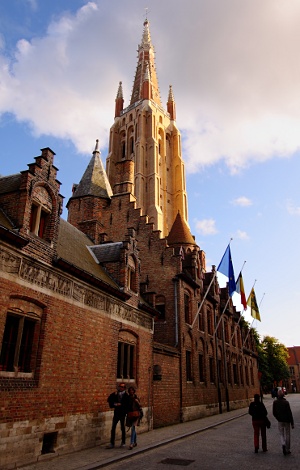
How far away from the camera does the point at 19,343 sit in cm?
991

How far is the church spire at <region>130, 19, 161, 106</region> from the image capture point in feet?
236

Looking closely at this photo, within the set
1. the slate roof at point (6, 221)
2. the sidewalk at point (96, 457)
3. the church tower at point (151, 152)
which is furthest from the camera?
the church tower at point (151, 152)

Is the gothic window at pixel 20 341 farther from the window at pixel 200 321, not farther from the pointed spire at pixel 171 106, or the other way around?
the pointed spire at pixel 171 106

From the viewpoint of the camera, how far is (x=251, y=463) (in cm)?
910

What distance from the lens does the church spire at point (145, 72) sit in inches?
2835

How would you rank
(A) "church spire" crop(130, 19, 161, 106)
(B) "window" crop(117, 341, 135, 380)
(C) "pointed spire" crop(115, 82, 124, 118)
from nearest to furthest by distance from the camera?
1. (B) "window" crop(117, 341, 135, 380)
2. (A) "church spire" crop(130, 19, 161, 106)
3. (C) "pointed spire" crop(115, 82, 124, 118)

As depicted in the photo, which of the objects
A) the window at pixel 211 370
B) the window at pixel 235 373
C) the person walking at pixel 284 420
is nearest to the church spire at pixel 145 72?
the window at pixel 235 373

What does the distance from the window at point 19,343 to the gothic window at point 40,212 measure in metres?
2.74

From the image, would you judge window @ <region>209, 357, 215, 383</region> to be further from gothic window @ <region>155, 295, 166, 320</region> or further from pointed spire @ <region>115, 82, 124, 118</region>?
pointed spire @ <region>115, 82, 124, 118</region>

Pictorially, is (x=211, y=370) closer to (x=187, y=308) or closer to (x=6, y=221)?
(x=187, y=308)

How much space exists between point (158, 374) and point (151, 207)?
40.1 meters

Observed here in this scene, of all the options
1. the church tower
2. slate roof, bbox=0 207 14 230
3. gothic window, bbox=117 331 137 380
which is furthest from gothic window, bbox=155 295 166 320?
the church tower

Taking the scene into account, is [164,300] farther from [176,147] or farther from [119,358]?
[176,147]

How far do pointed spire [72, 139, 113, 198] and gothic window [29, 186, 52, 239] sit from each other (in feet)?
42.5
